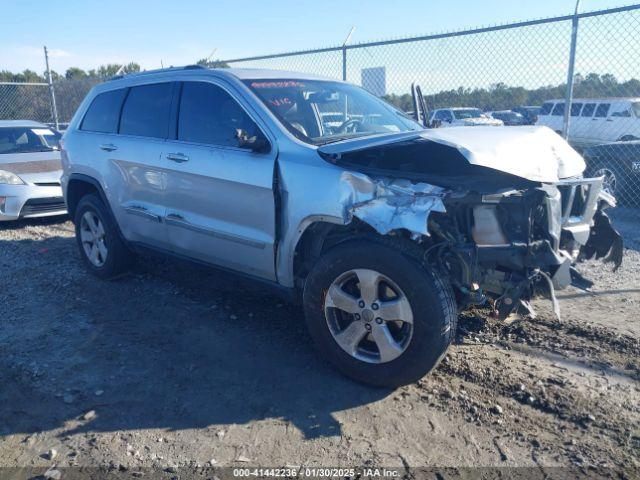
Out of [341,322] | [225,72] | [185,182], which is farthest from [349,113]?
[341,322]

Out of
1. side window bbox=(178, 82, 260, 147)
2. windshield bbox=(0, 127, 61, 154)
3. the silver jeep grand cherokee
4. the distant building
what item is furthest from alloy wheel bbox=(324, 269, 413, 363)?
windshield bbox=(0, 127, 61, 154)

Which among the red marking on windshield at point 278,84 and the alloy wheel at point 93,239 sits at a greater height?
the red marking on windshield at point 278,84

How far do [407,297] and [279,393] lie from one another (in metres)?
1.00

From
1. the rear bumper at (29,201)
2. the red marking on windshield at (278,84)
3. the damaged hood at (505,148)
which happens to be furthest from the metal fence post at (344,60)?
the damaged hood at (505,148)

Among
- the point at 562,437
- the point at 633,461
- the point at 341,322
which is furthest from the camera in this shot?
the point at 341,322

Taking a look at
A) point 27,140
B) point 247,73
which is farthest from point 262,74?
point 27,140

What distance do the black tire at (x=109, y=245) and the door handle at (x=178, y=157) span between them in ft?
4.00

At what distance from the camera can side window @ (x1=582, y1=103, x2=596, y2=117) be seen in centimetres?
1491

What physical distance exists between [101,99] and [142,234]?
1560 mm

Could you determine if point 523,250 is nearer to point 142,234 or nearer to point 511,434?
point 511,434

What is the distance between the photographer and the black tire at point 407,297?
3.13 m

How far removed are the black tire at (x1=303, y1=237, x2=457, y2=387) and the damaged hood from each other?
62 centimetres

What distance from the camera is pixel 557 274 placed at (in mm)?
3369

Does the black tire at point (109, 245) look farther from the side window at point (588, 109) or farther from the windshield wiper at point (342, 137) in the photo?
the side window at point (588, 109)
